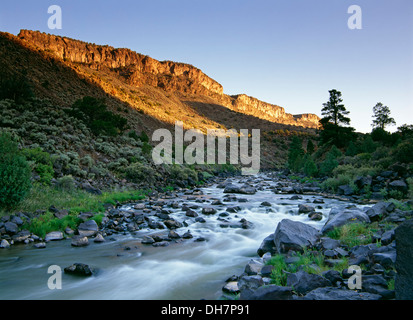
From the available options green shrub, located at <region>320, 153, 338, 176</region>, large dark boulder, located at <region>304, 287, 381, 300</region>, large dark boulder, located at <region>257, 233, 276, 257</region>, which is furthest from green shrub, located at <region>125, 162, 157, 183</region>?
green shrub, located at <region>320, 153, 338, 176</region>

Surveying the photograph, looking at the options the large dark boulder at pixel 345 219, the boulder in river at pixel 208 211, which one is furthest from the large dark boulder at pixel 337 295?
the boulder in river at pixel 208 211

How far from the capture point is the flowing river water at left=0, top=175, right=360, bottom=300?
5.45m

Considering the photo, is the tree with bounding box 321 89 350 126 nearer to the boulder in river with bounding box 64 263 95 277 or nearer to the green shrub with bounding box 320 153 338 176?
the green shrub with bounding box 320 153 338 176

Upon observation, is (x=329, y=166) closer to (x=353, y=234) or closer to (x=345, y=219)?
(x=345, y=219)

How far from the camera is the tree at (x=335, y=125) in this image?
38219 mm

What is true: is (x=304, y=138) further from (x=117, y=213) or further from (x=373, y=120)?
(x=117, y=213)

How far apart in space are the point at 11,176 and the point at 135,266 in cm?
631

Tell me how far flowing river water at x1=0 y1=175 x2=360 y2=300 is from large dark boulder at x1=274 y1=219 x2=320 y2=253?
1158 mm

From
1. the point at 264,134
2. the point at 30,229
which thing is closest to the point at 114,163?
the point at 30,229

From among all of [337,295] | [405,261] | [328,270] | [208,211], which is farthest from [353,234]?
[208,211]

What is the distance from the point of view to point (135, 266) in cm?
676

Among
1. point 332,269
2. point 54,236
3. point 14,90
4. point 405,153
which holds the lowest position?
point 54,236

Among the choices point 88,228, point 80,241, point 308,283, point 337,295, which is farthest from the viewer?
point 88,228

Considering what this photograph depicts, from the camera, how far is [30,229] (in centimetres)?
852
